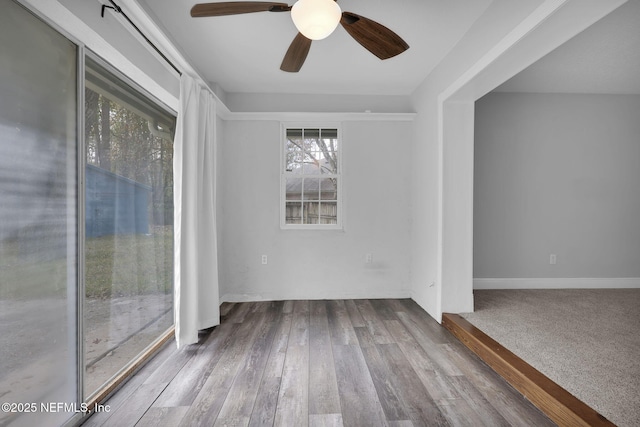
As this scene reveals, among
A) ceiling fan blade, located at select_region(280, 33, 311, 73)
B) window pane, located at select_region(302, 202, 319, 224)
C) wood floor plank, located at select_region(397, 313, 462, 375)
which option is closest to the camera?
ceiling fan blade, located at select_region(280, 33, 311, 73)

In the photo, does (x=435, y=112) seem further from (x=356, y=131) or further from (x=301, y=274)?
(x=301, y=274)

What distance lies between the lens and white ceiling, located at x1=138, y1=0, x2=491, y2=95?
7.11 ft

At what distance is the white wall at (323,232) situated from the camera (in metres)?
3.71

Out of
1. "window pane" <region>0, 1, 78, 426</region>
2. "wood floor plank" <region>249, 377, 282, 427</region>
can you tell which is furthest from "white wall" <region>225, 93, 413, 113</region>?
"wood floor plank" <region>249, 377, 282, 427</region>

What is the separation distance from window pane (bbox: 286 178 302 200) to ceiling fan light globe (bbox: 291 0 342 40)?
2414 millimetres

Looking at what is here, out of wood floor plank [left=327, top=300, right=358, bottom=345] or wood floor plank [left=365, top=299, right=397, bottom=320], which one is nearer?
wood floor plank [left=327, top=300, right=358, bottom=345]

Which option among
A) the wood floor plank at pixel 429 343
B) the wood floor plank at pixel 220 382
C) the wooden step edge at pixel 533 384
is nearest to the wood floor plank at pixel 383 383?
the wood floor plank at pixel 429 343

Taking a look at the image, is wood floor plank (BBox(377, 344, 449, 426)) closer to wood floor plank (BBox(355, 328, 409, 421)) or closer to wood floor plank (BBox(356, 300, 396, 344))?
→ wood floor plank (BBox(355, 328, 409, 421))

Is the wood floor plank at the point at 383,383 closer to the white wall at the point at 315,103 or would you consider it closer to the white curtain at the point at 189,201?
the white curtain at the point at 189,201

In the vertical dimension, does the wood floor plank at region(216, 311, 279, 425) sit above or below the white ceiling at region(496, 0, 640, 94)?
below

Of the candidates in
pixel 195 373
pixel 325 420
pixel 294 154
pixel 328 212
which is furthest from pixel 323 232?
pixel 325 420

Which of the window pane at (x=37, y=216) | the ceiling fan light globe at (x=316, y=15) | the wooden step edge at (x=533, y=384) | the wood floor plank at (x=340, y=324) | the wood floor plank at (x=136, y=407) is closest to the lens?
the window pane at (x=37, y=216)

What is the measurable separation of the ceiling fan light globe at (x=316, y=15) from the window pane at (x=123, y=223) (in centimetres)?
129

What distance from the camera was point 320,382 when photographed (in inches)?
77.3
